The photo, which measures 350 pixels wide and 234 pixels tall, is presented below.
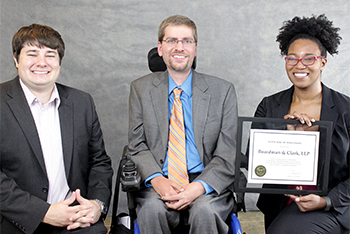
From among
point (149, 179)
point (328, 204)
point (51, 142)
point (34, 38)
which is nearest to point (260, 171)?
point (328, 204)

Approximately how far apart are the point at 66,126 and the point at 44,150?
0.20m

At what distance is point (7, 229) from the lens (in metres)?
2.04

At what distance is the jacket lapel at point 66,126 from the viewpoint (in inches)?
86.7

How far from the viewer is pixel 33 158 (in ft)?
6.85

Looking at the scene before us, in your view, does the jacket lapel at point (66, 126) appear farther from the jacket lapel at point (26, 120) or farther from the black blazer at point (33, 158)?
the jacket lapel at point (26, 120)

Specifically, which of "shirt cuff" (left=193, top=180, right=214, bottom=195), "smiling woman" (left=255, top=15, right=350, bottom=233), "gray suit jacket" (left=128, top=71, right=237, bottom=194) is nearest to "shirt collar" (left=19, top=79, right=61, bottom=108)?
"gray suit jacket" (left=128, top=71, right=237, bottom=194)

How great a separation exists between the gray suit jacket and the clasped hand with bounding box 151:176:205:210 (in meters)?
0.11

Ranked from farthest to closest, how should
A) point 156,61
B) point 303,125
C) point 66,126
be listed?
1. point 156,61
2. point 66,126
3. point 303,125

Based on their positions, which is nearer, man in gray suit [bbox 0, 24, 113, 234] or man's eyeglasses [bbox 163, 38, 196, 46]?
man in gray suit [bbox 0, 24, 113, 234]

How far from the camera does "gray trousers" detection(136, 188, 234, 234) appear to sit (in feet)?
6.86

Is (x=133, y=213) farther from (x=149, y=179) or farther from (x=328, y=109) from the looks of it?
(x=328, y=109)

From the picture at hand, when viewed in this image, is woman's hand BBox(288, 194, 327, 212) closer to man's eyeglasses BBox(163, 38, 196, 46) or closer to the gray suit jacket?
the gray suit jacket

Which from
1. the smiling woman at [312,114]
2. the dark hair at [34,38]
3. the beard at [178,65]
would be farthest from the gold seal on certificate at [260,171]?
the dark hair at [34,38]

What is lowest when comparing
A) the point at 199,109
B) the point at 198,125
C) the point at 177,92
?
the point at 198,125
